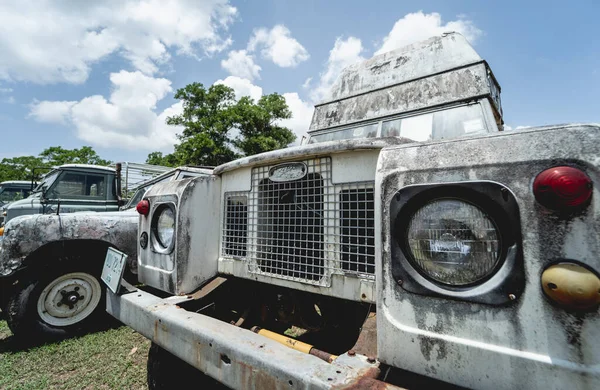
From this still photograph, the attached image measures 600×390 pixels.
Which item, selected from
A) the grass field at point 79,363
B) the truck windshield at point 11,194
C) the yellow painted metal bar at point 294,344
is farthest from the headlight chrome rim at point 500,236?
the truck windshield at point 11,194

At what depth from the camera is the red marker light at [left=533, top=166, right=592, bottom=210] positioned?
0.79m

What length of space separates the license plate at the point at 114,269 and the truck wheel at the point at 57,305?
167 centimetres

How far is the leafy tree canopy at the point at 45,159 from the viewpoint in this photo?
31.8 metres

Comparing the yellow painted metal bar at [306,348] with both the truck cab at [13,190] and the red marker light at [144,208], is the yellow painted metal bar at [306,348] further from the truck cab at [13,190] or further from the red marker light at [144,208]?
the truck cab at [13,190]

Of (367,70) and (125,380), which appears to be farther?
(367,70)

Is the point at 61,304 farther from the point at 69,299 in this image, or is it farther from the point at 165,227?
the point at 165,227

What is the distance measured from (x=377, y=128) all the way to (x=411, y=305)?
2.02 meters

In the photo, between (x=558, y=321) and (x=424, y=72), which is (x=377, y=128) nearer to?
(x=424, y=72)

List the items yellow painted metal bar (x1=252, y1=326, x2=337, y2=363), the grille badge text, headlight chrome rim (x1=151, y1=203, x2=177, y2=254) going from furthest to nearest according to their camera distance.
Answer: headlight chrome rim (x1=151, y1=203, x2=177, y2=254)
the grille badge text
yellow painted metal bar (x1=252, y1=326, x2=337, y2=363)

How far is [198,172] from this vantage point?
5680 millimetres

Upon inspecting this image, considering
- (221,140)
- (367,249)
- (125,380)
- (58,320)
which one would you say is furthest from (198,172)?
(221,140)

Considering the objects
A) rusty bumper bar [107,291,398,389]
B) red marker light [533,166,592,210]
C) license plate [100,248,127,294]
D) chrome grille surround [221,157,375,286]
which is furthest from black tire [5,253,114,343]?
red marker light [533,166,592,210]

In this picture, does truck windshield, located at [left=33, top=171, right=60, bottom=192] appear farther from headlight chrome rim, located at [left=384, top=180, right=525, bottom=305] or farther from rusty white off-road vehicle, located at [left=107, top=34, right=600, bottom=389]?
headlight chrome rim, located at [left=384, top=180, right=525, bottom=305]

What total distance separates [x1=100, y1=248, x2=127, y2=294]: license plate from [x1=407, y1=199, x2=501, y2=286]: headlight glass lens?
6.55 ft
